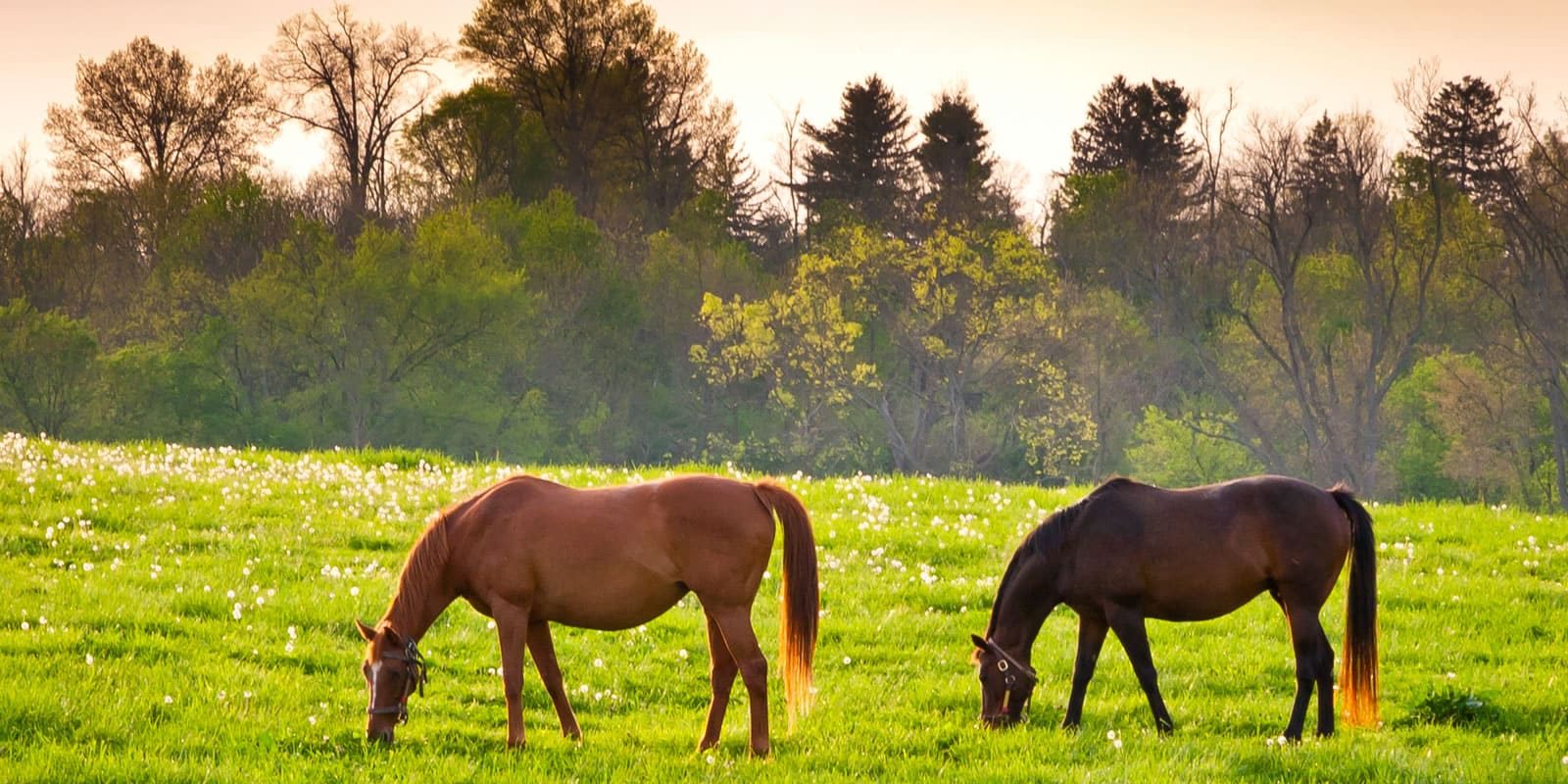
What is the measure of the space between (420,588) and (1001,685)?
12.5 ft

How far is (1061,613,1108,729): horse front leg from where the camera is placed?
886 centimetres

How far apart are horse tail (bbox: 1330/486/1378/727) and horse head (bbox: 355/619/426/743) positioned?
5939 mm

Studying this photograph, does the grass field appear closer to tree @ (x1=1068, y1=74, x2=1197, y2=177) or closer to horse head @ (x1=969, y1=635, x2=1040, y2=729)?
horse head @ (x1=969, y1=635, x2=1040, y2=729)

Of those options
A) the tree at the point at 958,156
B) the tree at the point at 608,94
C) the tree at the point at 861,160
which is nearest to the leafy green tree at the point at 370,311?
the tree at the point at 608,94

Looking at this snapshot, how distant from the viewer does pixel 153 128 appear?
4962 cm

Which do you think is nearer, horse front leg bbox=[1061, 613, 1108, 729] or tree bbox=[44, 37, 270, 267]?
horse front leg bbox=[1061, 613, 1108, 729]

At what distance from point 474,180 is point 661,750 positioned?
51.3m

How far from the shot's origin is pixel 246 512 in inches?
587

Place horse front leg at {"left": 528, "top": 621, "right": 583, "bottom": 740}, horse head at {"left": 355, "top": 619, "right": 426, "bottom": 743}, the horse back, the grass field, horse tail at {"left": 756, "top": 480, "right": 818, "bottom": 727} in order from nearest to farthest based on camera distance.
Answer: horse head at {"left": 355, "top": 619, "right": 426, "bottom": 743}
the grass field
horse tail at {"left": 756, "top": 480, "right": 818, "bottom": 727}
horse front leg at {"left": 528, "top": 621, "right": 583, "bottom": 740}
the horse back

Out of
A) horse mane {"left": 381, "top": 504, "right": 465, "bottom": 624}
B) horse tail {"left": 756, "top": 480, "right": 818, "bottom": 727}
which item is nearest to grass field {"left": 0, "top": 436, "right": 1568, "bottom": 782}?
horse tail {"left": 756, "top": 480, "right": 818, "bottom": 727}

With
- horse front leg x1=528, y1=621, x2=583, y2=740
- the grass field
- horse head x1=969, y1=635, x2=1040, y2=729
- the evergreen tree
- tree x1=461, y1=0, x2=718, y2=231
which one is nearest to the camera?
the grass field

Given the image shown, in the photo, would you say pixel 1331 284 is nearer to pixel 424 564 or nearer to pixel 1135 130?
pixel 1135 130

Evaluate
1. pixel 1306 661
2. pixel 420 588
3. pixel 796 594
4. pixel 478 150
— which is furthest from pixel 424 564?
pixel 478 150

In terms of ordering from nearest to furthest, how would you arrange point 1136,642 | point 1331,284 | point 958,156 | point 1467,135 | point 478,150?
1. point 1136,642
2. point 1467,135
3. point 1331,284
4. point 478,150
5. point 958,156
